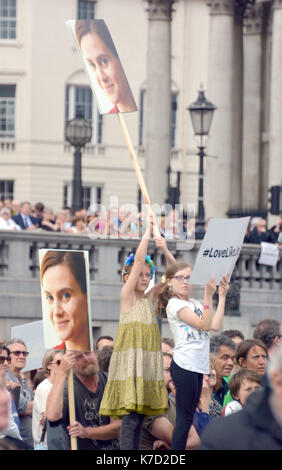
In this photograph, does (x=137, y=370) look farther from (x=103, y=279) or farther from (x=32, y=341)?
(x=103, y=279)

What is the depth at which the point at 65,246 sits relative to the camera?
80.3 feet

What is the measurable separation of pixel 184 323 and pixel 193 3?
49650 mm

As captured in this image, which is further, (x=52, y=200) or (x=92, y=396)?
(x=52, y=200)

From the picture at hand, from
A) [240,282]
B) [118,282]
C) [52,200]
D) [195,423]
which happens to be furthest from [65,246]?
[52,200]

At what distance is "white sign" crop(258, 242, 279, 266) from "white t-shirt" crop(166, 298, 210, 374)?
50.4ft

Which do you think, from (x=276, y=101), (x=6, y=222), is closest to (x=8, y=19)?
(x=276, y=101)

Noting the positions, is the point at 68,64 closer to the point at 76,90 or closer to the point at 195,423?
the point at 76,90

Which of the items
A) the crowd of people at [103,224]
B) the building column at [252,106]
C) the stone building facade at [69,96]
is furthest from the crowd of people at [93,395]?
the stone building facade at [69,96]

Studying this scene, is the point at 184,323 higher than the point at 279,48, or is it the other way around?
the point at 279,48

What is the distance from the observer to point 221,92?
39.4m

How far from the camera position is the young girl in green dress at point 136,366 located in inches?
422

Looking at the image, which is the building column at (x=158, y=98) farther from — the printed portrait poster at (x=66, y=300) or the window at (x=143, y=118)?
the printed portrait poster at (x=66, y=300)

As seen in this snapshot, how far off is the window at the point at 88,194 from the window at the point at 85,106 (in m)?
1.84

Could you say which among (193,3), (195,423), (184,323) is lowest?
(195,423)
